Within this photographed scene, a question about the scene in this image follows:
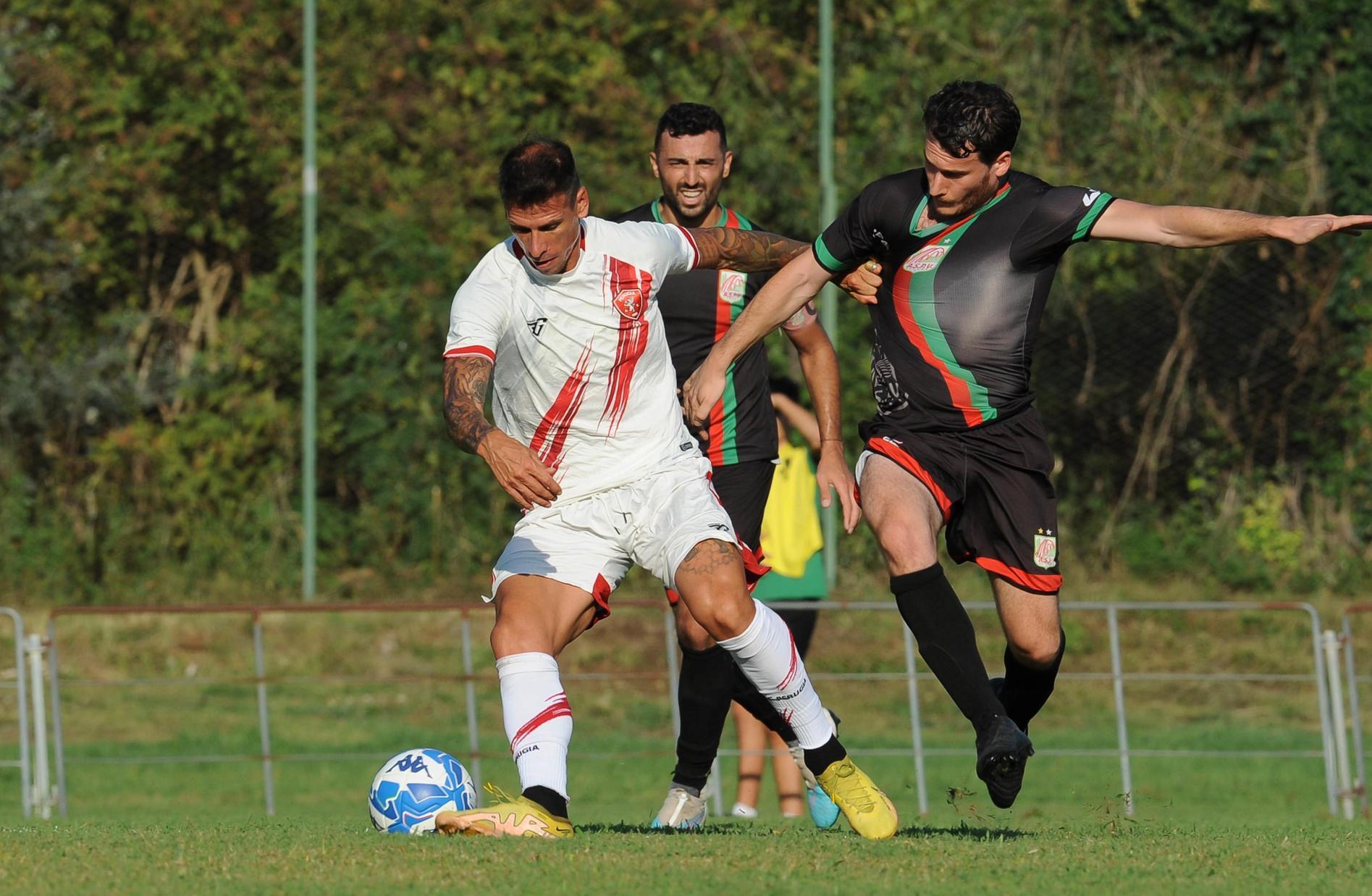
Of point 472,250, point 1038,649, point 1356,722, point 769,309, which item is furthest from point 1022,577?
point 472,250

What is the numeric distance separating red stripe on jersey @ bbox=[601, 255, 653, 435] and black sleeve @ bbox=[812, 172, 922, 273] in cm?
68

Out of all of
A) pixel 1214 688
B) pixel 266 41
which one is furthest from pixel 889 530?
pixel 266 41

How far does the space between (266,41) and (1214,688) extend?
10759mm

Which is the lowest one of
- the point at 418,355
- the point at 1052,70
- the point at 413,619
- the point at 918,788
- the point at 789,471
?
the point at 918,788

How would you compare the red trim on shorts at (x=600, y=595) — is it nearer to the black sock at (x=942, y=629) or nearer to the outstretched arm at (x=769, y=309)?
the outstretched arm at (x=769, y=309)

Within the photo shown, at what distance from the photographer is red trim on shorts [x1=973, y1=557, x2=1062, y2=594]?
6852 mm

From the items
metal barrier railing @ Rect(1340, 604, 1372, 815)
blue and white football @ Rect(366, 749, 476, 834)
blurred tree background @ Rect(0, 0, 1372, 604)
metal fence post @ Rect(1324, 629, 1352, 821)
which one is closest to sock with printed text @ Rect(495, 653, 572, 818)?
blue and white football @ Rect(366, 749, 476, 834)

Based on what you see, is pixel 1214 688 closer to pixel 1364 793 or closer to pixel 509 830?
pixel 1364 793

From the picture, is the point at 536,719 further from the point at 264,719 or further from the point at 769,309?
the point at 264,719

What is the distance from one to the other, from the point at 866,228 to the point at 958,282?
15.4 inches

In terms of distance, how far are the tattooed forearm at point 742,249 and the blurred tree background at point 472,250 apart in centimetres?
928

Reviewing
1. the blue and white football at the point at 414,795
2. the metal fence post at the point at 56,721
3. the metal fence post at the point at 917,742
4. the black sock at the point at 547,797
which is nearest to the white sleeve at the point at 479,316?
the black sock at the point at 547,797

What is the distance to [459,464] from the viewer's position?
17.0 m

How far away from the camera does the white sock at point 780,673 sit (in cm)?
643
